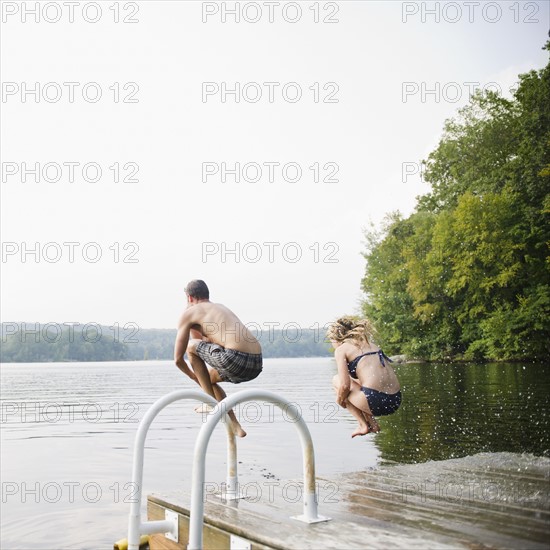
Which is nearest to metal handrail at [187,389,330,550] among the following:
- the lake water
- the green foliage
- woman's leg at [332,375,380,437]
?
woman's leg at [332,375,380,437]

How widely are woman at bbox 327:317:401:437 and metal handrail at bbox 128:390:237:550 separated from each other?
1.30 m

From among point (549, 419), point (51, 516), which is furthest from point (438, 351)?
point (51, 516)

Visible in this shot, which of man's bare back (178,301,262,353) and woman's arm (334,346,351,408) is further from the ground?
man's bare back (178,301,262,353)

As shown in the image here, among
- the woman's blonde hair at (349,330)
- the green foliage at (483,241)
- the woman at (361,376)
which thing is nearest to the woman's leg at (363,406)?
the woman at (361,376)

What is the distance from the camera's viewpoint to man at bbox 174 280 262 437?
5.72 meters

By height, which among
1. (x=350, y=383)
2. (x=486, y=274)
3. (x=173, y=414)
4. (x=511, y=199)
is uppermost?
(x=511, y=199)

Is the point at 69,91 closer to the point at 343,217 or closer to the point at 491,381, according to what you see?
the point at 491,381

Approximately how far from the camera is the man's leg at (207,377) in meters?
5.86

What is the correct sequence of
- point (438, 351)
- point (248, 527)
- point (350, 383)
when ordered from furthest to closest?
point (438, 351), point (350, 383), point (248, 527)

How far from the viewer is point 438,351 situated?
6372cm

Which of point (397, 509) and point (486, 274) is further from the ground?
point (486, 274)

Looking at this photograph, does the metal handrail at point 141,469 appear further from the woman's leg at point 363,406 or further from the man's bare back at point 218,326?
the woman's leg at point 363,406

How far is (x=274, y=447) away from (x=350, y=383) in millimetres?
11837

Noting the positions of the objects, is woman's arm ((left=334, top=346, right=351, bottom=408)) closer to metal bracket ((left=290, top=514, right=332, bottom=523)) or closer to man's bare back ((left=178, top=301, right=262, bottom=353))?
man's bare back ((left=178, top=301, right=262, bottom=353))
